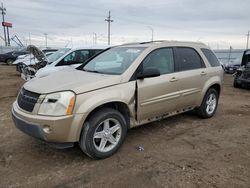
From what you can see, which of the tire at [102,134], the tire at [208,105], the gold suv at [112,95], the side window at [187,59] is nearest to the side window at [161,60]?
the gold suv at [112,95]

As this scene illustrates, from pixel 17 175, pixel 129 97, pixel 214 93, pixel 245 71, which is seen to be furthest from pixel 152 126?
pixel 245 71

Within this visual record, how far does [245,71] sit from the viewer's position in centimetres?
979

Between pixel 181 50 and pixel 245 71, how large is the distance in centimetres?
667

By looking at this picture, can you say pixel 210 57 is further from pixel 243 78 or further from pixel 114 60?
pixel 243 78

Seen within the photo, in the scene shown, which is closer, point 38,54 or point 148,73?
point 148,73

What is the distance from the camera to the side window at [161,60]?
3.96 metres

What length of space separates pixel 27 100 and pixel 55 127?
675 mm

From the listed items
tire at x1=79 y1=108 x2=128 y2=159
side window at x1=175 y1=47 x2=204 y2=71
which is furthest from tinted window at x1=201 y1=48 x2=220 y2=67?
tire at x1=79 y1=108 x2=128 y2=159

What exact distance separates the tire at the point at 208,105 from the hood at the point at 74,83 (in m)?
2.56

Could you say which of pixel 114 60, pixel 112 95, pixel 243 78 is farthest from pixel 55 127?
pixel 243 78

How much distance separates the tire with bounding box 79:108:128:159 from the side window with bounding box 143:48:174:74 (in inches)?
42.4

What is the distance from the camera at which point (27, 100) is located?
3207 mm

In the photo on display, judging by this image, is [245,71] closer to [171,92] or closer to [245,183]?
[171,92]

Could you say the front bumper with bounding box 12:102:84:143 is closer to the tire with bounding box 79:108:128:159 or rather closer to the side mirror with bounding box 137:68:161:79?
the tire with bounding box 79:108:128:159
